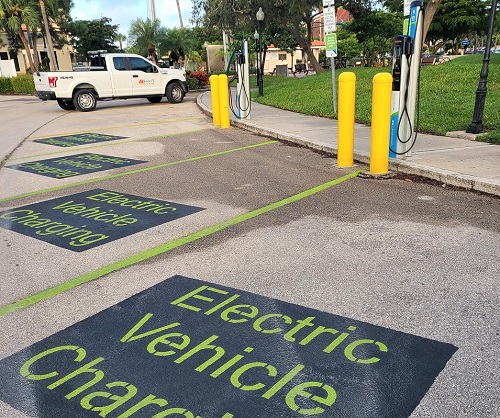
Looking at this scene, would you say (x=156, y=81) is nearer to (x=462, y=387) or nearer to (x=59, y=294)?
(x=59, y=294)

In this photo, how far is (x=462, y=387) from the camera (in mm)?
2510

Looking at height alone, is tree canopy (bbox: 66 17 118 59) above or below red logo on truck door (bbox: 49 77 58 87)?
above

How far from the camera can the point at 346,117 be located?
7.26 m

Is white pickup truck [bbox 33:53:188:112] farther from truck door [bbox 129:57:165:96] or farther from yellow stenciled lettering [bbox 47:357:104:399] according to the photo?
yellow stenciled lettering [bbox 47:357:104:399]

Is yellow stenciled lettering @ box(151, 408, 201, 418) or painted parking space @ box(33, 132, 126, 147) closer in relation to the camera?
yellow stenciled lettering @ box(151, 408, 201, 418)

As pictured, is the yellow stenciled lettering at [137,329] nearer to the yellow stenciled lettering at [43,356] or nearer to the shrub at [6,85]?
the yellow stenciled lettering at [43,356]

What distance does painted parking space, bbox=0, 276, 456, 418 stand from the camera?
2434 mm

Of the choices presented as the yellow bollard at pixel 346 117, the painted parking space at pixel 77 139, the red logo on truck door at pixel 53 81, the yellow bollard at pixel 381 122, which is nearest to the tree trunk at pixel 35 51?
the red logo on truck door at pixel 53 81

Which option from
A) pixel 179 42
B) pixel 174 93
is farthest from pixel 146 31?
pixel 174 93

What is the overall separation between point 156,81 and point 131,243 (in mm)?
15898

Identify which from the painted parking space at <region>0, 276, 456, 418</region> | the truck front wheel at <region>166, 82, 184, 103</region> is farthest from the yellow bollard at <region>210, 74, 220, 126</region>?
the painted parking space at <region>0, 276, 456, 418</region>

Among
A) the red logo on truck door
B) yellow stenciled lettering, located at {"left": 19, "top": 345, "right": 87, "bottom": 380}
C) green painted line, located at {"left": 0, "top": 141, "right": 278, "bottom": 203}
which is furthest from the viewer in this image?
the red logo on truck door

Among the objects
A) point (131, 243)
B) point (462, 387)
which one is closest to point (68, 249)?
point (131, 243)

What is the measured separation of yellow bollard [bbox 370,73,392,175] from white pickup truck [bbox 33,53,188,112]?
1384 cm
